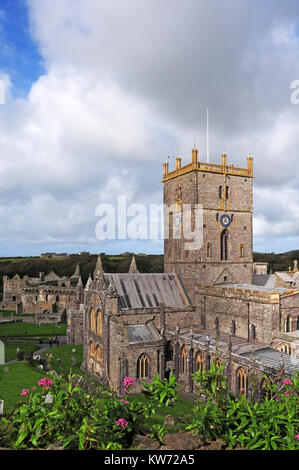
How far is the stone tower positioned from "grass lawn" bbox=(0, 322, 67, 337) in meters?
31.9

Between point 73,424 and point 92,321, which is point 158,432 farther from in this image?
point 92,321

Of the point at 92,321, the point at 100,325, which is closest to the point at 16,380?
the point at 100,325

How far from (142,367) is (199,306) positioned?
383 inches

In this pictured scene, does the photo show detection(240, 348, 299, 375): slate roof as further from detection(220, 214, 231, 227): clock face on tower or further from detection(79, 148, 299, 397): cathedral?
detection(220, 214, 231, 227): clock face on tower

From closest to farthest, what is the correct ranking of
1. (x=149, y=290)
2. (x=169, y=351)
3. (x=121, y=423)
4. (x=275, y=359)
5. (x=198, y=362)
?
(x=121, y=423) → (x=275, y=359) → (x=198, y=362) → (x=169, y=351) → (x=149, y=290)

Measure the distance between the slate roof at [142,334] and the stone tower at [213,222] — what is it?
740 centimetres

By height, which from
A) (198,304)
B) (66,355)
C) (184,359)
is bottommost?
(66,355)

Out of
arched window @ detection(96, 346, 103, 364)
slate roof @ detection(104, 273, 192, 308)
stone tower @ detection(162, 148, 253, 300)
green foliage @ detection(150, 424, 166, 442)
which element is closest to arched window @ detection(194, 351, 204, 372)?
slate roof @ detection(104, 273, 192, 308)

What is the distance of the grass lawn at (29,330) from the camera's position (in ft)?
192

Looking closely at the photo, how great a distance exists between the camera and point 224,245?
124 feet

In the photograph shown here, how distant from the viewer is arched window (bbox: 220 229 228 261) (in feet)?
123

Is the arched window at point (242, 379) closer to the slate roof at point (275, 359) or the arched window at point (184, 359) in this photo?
the slate roof at point (275, 359)
